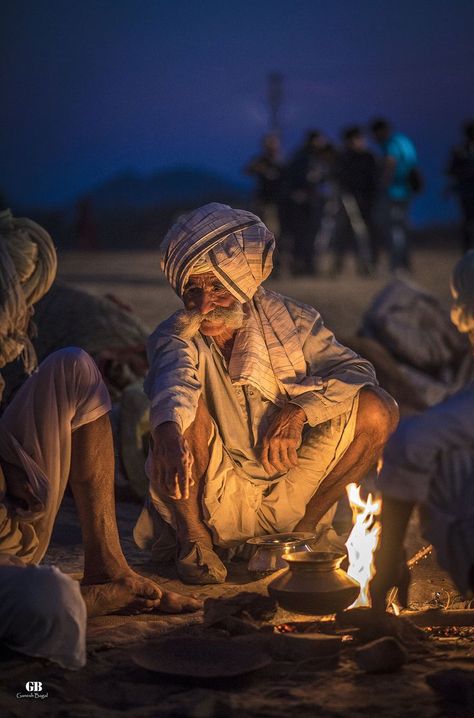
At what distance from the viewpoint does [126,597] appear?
3715mm

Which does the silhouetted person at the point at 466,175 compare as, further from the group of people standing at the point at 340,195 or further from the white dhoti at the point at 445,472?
the white dhoti at the point at 445,472

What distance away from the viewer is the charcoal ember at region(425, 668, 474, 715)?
2.92 metres

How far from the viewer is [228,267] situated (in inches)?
175

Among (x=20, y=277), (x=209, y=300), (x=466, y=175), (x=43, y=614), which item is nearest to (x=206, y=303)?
(x=209, y=300)

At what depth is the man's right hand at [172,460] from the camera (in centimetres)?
394

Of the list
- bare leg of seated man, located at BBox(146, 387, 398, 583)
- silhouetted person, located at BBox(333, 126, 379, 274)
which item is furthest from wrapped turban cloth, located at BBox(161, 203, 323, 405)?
silhouetted person, located at BBox(333, 126, 379, 274)

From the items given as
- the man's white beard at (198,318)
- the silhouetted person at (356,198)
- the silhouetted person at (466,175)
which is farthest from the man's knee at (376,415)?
the silhouetted person at (356,198)

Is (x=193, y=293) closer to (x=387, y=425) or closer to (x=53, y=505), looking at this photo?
(x=387, y=425)

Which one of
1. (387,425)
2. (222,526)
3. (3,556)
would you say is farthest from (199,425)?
(3,556)

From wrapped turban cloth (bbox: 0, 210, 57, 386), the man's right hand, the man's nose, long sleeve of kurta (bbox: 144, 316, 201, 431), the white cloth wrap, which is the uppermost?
wrapped turban cloth (bbox: 0, 210, 57, 386)

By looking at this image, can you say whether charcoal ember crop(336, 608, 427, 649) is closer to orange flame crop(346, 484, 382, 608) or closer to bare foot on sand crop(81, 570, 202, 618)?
orange flame crop(346, 484, 382, 608)

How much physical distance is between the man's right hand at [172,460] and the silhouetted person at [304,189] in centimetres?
1191

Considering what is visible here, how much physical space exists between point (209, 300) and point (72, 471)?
1137mm

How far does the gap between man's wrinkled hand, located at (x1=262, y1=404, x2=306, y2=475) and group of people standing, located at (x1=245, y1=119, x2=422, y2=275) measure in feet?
34.7
